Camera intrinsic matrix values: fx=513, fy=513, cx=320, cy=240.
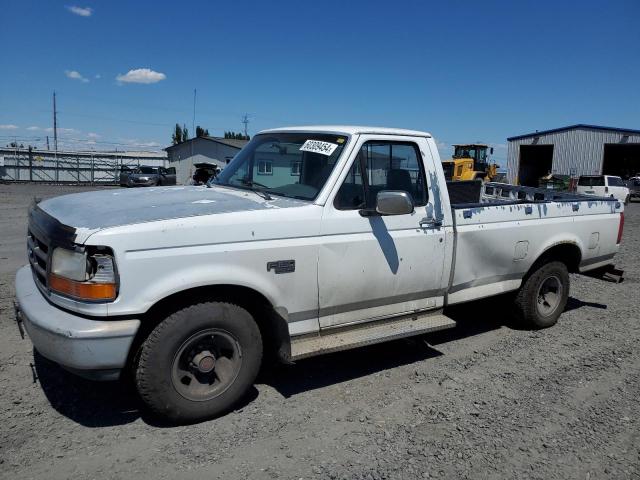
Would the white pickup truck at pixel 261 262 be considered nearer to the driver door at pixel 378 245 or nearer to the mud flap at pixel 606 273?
the driver door at pixel 378 245

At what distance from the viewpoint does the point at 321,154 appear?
4125 millimetres

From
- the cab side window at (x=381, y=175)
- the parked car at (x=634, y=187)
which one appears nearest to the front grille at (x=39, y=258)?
the cab side window at (x=381, y=175)

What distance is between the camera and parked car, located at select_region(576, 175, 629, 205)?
26.4 meters

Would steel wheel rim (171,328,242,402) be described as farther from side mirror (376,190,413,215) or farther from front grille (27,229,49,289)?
side mirror (376,190,413,215)

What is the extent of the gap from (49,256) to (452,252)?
10.4ft

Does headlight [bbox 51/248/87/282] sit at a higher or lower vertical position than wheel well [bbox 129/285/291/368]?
higher

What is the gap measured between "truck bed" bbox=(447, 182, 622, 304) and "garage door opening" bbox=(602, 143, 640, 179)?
130 ft

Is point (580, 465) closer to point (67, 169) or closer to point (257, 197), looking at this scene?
point (257, 197)

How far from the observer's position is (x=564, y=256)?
19.2ft

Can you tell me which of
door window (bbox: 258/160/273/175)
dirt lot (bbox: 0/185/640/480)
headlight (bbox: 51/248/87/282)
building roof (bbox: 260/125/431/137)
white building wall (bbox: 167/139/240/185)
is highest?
white building wall (bbox: 167/139/240/185)

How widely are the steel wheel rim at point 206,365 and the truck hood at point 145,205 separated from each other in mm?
836

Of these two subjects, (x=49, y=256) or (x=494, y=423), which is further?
(x=494, y=423)

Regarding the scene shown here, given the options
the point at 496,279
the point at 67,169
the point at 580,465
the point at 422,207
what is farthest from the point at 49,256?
the point at 67,169

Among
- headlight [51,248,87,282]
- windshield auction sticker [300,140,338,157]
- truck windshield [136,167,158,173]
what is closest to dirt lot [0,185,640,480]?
headlight [51,248,87,282]
